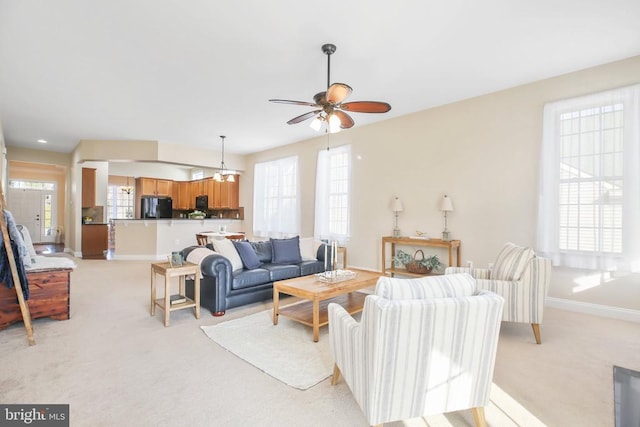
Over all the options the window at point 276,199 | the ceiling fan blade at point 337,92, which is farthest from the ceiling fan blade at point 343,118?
the window at point 276,199

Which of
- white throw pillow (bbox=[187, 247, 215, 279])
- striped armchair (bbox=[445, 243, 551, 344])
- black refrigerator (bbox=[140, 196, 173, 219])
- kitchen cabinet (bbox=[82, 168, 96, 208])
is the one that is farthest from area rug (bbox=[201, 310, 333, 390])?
black refrigerator (bbox=[140, 196, 173, 219])

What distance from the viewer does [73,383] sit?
2.16 metres

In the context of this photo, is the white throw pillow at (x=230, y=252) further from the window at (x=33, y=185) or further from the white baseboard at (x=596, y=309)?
the window at (x=33, y=185)

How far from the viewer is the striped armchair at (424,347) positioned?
1.43m

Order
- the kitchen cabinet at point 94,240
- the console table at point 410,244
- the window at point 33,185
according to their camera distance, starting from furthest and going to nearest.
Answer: the window at point 33,185 < the kitchen cabinet at point 94,240 < the console table at point 410,244

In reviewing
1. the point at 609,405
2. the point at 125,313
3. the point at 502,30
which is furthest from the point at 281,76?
the point at 609,405

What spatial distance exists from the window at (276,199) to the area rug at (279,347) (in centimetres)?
401

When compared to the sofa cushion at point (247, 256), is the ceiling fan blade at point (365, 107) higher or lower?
higher

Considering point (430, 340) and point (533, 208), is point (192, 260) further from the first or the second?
point (533, 208)

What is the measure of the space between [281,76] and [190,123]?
275 cm

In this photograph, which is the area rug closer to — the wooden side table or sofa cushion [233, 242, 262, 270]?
the wooden side table

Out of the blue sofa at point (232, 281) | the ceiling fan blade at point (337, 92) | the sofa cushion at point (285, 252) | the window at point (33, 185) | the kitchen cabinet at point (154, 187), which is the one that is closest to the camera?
the ceiling fan blade at point (337, 92)

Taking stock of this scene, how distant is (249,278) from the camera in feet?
12.7

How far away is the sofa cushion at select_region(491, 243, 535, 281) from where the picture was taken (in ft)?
9.71
